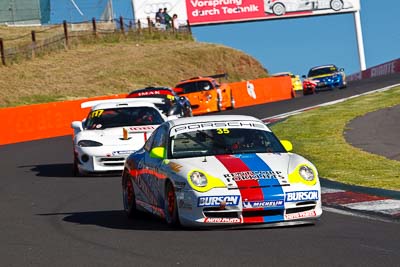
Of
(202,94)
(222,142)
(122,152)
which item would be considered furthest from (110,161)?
(202,94)

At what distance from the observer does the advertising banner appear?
75.4 m

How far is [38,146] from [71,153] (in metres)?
3.37

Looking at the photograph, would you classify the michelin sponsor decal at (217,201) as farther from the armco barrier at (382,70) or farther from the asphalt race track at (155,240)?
the armco barrier at (382,70)

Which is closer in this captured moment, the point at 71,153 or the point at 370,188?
the point at 370,188

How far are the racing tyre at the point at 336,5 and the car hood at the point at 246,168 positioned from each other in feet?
216

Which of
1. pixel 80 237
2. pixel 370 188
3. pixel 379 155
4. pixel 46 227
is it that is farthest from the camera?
pixel 379 155

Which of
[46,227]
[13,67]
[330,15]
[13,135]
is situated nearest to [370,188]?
[46,227]

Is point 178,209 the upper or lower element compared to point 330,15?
lower

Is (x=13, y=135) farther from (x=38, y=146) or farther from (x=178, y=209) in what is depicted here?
(x=178, y=209)

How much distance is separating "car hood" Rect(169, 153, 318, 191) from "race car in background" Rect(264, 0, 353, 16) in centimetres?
6498

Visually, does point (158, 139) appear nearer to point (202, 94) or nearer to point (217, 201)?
point (217, 201)

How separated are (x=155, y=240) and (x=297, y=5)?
220ft

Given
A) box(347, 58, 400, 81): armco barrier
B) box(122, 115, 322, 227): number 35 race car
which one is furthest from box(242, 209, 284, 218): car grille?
box(347, 58, 400, 81): armco barrier

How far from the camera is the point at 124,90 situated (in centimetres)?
5609
